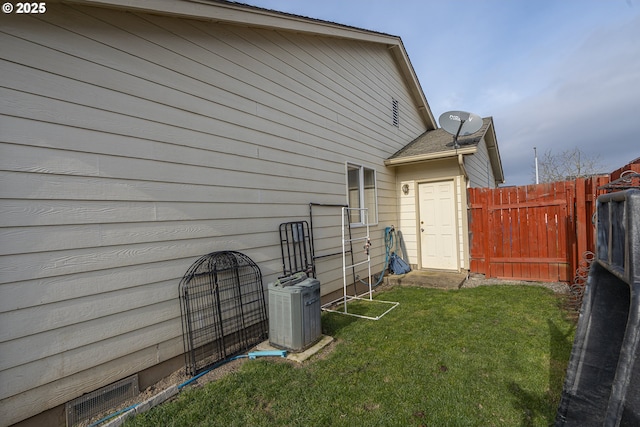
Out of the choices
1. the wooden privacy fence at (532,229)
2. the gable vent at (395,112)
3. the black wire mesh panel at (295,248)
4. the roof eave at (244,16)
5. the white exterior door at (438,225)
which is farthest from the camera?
the gable vent at (395,112)

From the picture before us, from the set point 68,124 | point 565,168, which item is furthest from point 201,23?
point 565,168

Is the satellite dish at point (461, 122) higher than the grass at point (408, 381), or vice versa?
the satellite dish at point (461, 122)

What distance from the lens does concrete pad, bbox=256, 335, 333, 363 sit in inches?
121

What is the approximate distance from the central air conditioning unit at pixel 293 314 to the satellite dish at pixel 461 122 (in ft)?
15.9

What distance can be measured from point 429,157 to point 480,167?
2833mm

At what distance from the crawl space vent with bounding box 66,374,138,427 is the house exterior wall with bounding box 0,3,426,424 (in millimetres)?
68

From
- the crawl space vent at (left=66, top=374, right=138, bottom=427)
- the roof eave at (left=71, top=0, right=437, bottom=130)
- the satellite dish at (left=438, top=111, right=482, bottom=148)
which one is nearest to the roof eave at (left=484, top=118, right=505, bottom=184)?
the satellite dish at (left=438, top=111, right=482, bottom=148)

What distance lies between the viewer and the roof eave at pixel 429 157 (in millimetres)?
5854

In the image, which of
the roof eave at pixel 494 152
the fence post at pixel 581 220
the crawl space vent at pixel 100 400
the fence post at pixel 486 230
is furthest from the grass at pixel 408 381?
the roof eave at pixel 494 152

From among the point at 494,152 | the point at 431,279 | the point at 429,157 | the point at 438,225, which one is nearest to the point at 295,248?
the point at 431,279

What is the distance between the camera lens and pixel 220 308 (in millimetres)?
3186

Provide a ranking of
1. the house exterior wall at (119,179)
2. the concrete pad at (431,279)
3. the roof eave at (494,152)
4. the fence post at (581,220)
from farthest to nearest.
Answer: the roof eave at (494,152), the concrete pad at (431,279), the fence post at (581,220), the house exterior wall at (119,179)

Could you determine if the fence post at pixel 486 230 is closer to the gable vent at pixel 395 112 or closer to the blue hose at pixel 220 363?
the gable vent at pixel 395 112

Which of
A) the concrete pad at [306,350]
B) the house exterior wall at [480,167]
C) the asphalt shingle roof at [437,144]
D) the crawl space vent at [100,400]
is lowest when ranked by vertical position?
the concrete pad at [306,350]
